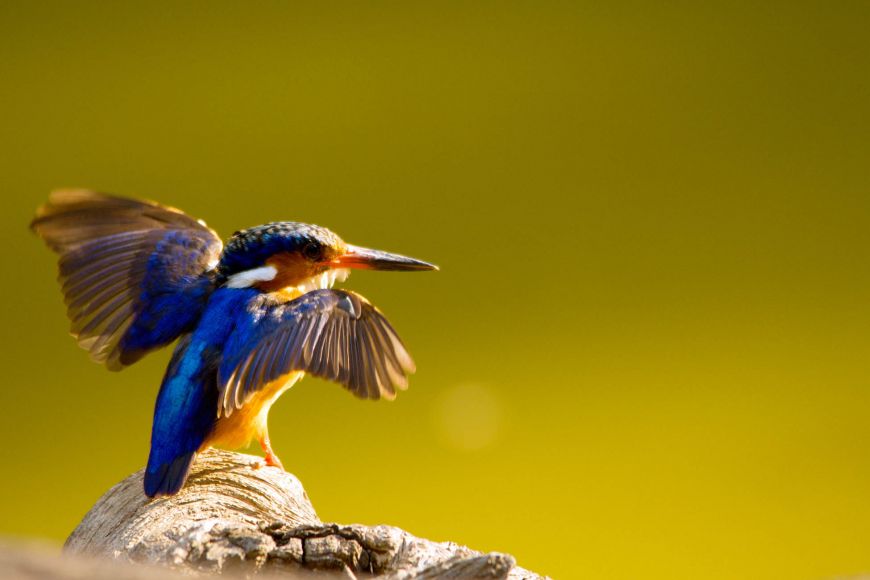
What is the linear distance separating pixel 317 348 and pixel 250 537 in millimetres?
418

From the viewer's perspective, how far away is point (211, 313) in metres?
1.58

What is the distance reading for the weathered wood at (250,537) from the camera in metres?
1.08

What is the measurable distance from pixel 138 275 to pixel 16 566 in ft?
3.49

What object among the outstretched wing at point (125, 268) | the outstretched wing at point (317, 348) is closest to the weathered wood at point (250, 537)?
the outstretched wing at point (317, 348)

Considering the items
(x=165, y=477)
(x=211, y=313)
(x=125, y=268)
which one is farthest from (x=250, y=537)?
(x=125, y=268)

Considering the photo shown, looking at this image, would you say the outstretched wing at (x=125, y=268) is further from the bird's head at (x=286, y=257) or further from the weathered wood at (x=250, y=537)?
the weathered wood at (x=250, y=537)

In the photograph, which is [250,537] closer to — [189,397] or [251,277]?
[189,397]

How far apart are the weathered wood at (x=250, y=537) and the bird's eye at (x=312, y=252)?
35 centimetres

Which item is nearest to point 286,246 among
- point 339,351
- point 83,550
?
point 339,351

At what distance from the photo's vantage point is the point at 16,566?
72cm

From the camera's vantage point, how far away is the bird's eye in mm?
1675

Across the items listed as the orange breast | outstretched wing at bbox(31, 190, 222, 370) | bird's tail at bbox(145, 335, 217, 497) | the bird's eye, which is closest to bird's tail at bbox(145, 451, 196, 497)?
bird's tail at bbox(145, 335, 217, 497)

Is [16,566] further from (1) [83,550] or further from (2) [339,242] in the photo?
(2) [339,242]

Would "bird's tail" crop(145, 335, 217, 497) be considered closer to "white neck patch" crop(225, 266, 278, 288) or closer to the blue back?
the blue back
